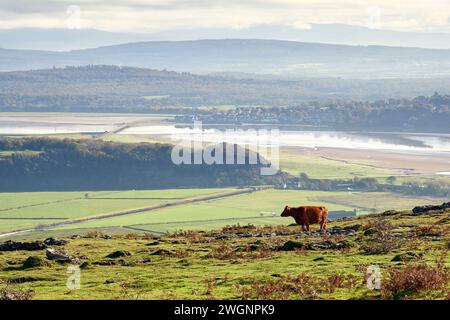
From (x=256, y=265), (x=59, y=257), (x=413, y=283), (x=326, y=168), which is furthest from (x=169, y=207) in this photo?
(x=413, y=283)

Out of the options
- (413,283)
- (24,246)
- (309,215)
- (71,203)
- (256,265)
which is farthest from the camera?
(71,203)

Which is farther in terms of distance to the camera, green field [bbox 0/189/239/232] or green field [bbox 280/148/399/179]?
green field [bbox 280/148/399/179]

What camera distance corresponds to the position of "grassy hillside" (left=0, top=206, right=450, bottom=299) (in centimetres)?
1928

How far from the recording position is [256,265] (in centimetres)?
2491

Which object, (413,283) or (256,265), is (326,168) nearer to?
(256,265)

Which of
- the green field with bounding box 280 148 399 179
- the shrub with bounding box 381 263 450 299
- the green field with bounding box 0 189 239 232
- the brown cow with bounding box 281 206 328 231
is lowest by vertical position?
the green field with bounding box 0 189 239 232

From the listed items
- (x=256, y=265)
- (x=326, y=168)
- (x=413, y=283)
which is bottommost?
(x=326, y=168)

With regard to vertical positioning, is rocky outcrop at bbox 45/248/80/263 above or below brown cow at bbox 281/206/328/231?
below

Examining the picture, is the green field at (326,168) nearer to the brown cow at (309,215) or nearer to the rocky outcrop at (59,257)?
the brown cow at (309,215)

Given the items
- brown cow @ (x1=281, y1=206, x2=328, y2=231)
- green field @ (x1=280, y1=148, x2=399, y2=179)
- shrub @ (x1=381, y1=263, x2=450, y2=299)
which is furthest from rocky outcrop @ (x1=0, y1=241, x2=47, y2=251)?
green field @ (x1=280, y1=148, x2=399, y2=179)

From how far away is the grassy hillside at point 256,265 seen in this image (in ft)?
63.3

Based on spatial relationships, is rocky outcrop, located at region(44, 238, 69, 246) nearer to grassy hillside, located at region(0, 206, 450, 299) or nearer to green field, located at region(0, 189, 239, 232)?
grassy hillside, located at region(0, 206, 450, 299)

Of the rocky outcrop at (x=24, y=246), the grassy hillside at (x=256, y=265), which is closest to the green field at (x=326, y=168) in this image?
the grassy hillside at (x=256, y=265)

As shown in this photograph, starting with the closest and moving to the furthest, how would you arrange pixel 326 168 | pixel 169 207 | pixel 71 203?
pixel 169 207 < pixel 71 203 < pixel 326 168
